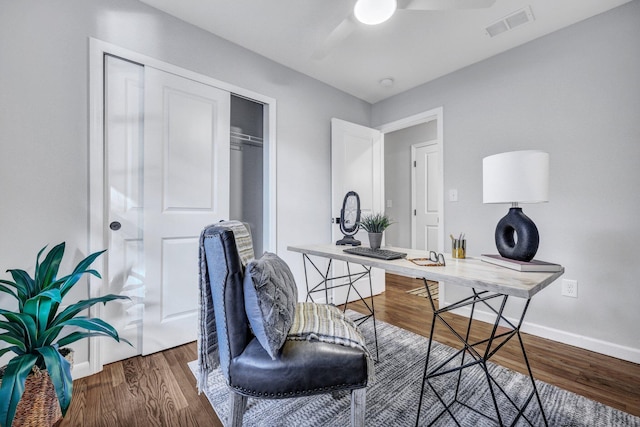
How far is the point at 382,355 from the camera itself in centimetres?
195

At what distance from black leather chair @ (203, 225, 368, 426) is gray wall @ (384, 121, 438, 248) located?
397 centimetres

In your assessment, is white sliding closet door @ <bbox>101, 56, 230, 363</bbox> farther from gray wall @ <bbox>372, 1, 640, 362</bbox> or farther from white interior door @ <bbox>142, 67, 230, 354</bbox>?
gray wall @ <bbox>372, 1, 640, 362</bbox>

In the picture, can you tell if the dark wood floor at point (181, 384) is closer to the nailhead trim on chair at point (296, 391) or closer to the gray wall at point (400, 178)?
the nailhead trim on chair at point (296, 391)

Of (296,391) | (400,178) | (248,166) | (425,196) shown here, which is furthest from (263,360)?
(400,178)

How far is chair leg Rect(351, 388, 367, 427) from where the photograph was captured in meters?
1.05

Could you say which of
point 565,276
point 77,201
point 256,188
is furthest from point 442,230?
point 77,201

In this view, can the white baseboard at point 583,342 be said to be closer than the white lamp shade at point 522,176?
No

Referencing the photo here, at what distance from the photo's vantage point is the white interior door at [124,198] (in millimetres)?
1820

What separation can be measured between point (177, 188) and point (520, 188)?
2151 mm

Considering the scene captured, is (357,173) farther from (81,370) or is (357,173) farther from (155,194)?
(81,370)

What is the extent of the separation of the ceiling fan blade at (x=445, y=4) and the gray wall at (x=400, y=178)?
3335 mm

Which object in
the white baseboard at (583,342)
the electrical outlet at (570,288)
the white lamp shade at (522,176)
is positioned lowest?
the white baseboard at (583,342)

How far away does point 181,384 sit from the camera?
Answer: 5.35 feet

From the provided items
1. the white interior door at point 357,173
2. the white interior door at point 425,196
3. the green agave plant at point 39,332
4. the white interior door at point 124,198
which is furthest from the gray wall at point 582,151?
the green agave plant at point 39,332
